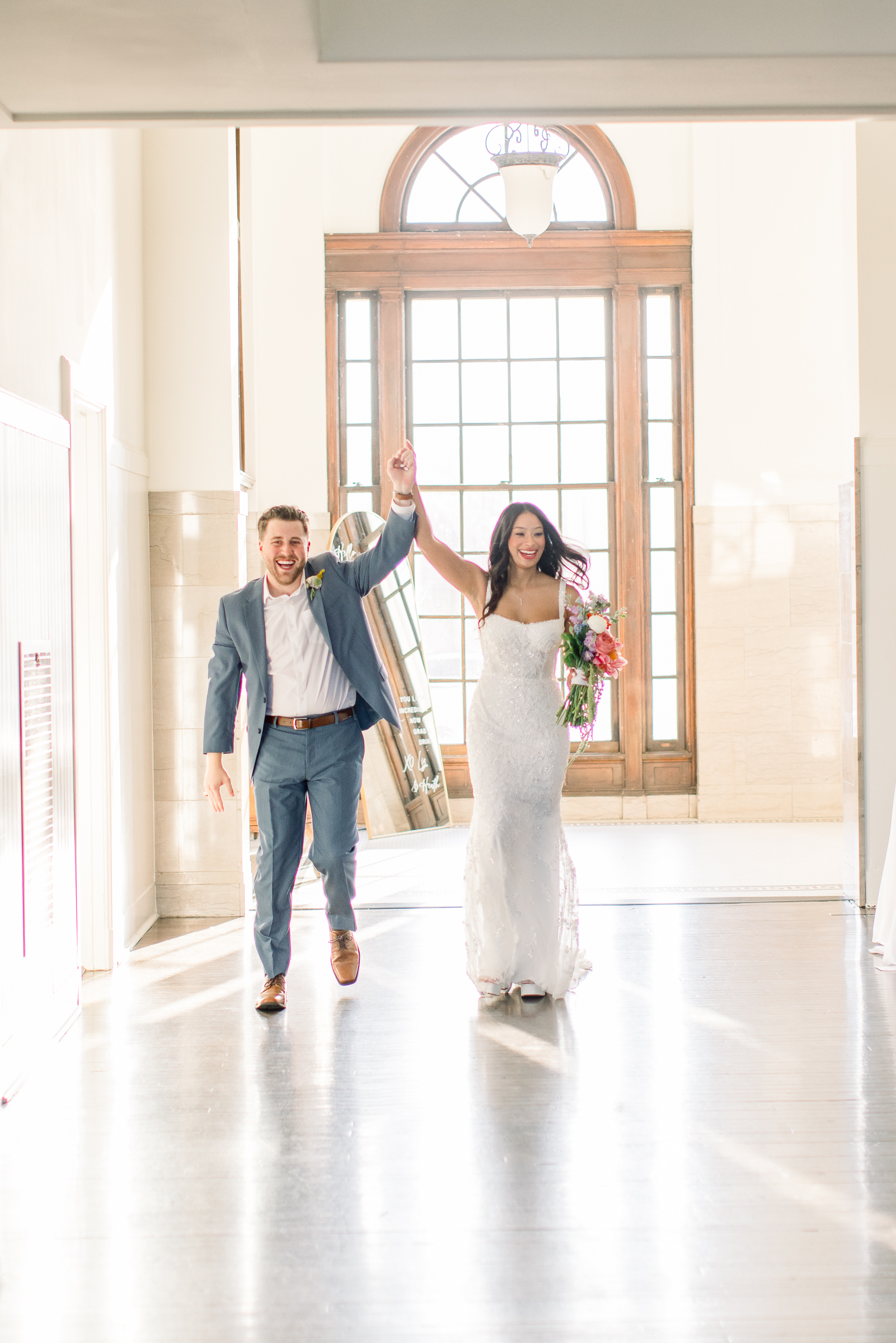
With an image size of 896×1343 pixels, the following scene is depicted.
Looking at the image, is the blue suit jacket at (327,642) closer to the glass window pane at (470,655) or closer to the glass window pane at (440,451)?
the glass window pane at (470,655)

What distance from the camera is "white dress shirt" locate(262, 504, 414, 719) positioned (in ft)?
14.7

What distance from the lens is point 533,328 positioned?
30.3 ft

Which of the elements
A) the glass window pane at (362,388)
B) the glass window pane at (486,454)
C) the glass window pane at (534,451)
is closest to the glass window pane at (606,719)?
the glass window pane at (534,451)

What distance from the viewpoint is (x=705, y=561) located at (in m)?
9.08

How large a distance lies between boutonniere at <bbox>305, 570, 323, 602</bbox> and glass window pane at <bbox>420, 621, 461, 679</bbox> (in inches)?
186

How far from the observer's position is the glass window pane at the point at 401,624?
8.23 meters

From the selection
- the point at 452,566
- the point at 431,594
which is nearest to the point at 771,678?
the point at 431,594

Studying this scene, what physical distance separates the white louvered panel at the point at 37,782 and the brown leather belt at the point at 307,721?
76cm

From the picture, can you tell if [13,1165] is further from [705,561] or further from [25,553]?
[705,561]

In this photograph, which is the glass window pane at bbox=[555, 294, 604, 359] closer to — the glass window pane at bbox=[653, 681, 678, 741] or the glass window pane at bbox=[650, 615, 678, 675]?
the glass window pane at bbox=[650, 615, 678, 675]

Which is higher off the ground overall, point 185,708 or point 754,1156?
point 185,708


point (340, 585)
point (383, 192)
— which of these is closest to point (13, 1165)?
point (340, 585)

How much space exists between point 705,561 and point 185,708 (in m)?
4.42

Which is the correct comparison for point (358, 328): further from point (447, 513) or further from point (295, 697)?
point (295, 697)
